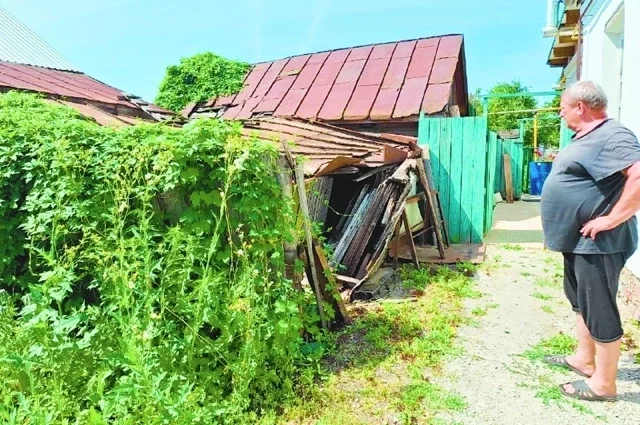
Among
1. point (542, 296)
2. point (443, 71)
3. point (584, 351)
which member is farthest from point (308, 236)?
point (443, 71)

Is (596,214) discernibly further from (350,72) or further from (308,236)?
(350,72)

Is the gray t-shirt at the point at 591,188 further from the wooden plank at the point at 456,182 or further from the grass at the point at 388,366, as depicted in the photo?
the wooden plank at the point at 456,182

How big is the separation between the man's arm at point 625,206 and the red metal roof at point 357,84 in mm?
6650

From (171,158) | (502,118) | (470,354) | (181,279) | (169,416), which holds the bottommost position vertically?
(470,354)

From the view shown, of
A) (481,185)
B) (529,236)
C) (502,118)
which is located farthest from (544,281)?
(502,118)

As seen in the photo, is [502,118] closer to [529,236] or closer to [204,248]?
[529,236]

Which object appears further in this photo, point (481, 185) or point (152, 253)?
point (481, 185)

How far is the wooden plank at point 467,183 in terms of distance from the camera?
22.5 feet

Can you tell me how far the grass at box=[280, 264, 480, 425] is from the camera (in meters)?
2.66

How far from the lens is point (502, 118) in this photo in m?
27.3

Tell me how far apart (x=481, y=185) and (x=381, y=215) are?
2.33m

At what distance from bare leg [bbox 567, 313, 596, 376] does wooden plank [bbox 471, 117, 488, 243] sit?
13.2 feet

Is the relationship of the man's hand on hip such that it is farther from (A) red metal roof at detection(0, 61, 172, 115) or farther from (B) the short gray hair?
(A) red metal roof at detection(0, 61, 172, 115)

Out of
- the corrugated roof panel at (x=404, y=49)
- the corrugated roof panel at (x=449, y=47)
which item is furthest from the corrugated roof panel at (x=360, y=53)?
the corrugated roof panel at (x=449, y=47)
